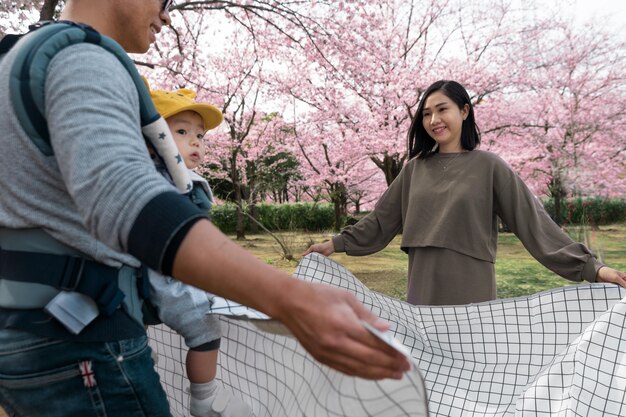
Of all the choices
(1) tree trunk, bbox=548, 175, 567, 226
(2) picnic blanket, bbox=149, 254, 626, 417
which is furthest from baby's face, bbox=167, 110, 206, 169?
(1) tree trunk, bbox=548, 175, 567, 226

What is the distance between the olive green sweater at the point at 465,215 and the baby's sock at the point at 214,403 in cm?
126

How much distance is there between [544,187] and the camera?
16.7m

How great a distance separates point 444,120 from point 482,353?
4.35ft

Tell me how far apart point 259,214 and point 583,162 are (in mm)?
13660

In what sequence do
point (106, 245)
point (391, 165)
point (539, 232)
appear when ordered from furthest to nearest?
point (391, 165) < point (539, 232) < point (106, 245)

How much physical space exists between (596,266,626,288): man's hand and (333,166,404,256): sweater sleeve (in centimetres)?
107

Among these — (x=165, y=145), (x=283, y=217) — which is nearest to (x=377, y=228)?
(x=165, y=145)

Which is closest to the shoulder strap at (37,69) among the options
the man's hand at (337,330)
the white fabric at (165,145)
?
the white fabric at (165,145)

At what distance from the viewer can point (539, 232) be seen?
7.51 ft

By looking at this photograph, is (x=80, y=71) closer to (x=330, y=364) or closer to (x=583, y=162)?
(x=330, y=364)

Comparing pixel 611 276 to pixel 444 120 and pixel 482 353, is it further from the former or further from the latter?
pixel 444 120

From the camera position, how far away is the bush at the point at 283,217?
70.2ft

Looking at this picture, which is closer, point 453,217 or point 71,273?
point 71,273

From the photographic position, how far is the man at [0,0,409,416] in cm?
58
